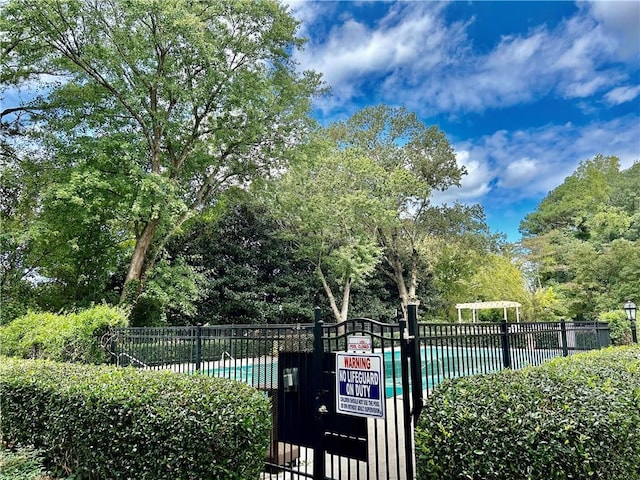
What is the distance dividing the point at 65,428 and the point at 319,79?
14.5 m

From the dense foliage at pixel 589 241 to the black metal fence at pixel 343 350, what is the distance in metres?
13.8

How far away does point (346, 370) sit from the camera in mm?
3342

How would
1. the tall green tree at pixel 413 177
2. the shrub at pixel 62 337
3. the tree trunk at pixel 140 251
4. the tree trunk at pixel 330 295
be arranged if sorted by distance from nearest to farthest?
the shrub at pixel 62 337
the tree trunk at pixel 140 251
the tree trunk at pixel 330 295
the tall green tree at pixel 413 177

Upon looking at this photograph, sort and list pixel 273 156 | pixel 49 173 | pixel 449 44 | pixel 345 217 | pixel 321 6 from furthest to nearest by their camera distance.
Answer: pixel 345 217, pixel 273 156, pixel 49 173, pixel 449 44, pixel 321 6

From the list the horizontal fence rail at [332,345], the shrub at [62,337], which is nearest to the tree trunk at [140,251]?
the shrub at [62,337]

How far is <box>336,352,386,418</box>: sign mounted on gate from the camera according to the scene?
10.3 feet

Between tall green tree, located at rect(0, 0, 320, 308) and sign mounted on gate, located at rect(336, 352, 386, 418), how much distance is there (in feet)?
30.1

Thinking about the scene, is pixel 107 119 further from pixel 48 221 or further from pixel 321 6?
pixel 321 6

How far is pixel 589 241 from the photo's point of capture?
23984mm

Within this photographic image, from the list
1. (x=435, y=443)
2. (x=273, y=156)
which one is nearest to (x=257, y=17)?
(x=273, y=156)

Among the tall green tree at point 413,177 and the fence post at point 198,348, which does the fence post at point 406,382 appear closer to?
the fence post at point 198,348

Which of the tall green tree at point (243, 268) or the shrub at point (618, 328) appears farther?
the tall green tree at point (243, 268)

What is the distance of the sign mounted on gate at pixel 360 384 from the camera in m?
3.15

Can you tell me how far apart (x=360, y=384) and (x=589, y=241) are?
86.0 feet
